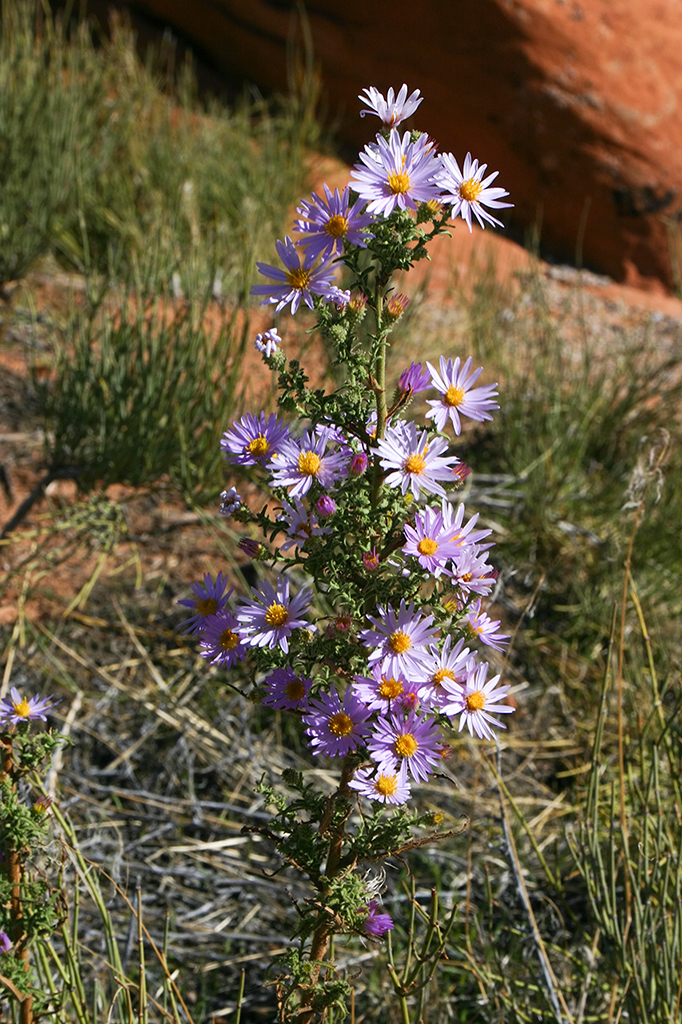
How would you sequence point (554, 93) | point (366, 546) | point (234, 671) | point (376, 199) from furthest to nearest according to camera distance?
point (554, 93)
point (234, 671)
point (366, 546)
point (376, 199)

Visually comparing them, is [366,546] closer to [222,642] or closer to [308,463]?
[308,463]

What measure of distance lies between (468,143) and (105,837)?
469cm

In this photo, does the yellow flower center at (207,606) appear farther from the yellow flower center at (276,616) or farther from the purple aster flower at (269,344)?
the purple aster flower at (269,344)

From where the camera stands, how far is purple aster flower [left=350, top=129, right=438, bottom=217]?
99cm

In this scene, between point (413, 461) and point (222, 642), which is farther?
point (222, 642)

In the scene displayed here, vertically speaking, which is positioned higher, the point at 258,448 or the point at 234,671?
the point at 258,448

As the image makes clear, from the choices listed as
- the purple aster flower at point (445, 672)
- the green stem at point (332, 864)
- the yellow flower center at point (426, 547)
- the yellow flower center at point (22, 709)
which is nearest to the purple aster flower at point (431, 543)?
the yellow flower center at point (426, 547)

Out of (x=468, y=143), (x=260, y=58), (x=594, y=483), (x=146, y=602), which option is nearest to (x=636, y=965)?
(x=146, y=602)

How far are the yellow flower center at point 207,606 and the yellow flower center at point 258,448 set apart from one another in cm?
21

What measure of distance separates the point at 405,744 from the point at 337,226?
0.62 m

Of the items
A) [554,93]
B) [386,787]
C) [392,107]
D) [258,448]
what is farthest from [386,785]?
[554,93]

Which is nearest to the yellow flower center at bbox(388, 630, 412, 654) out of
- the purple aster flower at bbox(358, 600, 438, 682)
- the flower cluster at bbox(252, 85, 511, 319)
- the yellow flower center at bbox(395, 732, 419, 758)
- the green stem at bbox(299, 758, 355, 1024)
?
the purple aster flower at bbox(358, 600, 438, 682)

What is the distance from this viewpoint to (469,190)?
1046 mm

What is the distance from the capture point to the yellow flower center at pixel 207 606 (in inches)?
45.8
